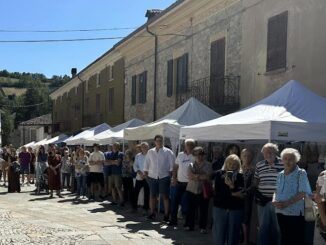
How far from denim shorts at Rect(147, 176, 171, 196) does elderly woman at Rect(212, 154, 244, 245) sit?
13.2 feet

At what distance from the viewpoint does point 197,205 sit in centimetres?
1046

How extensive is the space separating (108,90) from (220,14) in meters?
15.9

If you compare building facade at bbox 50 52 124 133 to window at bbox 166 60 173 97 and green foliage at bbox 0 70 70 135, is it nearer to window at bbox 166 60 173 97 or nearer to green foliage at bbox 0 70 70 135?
window at bbox 166 60 173 97

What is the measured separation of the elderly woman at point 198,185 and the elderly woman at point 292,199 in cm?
322

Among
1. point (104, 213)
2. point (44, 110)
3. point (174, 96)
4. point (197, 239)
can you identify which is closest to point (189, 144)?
point (197, 239)

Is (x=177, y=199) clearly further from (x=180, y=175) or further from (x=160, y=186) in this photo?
(x=160, y=186)

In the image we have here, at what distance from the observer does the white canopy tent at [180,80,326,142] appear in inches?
331

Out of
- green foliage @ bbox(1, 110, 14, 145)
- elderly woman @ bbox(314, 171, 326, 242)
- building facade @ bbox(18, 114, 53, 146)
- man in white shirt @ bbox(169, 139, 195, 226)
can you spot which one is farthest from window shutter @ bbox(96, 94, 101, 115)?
green foliage @ bbox(1, 110, 14, 145)

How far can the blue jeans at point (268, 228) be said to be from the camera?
23.8 feet

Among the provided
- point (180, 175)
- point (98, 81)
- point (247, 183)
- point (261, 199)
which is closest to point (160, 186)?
point (180, 175)

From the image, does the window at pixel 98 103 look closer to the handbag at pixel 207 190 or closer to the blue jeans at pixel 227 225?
the handbag at pixel 207 190

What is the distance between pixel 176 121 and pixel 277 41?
326 cm

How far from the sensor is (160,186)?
1163cm

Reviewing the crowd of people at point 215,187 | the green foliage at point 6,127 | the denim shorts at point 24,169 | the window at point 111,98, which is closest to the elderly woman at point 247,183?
the crowd of people at point 215,187
